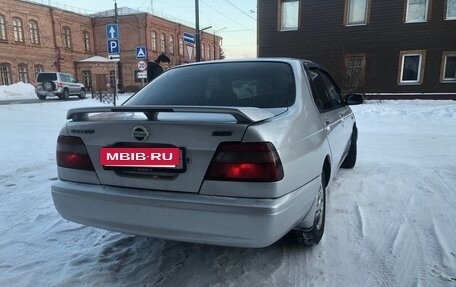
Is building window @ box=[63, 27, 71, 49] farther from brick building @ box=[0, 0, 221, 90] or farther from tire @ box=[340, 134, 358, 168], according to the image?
tire @ box=[340, 134, 358, 168]

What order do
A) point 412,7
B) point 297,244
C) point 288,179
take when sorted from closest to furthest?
point 288,179 → point 297,244 → point 412,7

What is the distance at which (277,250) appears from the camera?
2898 millimetres

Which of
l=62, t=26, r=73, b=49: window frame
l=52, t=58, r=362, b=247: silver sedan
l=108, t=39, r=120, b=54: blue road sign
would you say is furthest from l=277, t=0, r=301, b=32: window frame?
l=62, t=26, r=73, b=49: window frame

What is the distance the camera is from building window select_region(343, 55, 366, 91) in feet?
58.4

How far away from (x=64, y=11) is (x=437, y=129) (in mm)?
37761

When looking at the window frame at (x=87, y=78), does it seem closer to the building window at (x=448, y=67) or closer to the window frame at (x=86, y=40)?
the window frame at (x=86, y=40)

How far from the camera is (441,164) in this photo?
18.4ft

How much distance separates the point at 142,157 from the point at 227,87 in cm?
117

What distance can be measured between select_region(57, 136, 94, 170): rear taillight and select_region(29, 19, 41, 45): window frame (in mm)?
36622

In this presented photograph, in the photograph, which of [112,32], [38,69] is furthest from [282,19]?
[38,69]

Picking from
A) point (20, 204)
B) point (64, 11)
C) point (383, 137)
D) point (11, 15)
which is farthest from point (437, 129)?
point (64, 11)

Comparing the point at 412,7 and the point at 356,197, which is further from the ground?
the point at 412,7

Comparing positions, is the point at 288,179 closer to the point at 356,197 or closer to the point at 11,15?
the point at 356,197

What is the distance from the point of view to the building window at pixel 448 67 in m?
17.8
